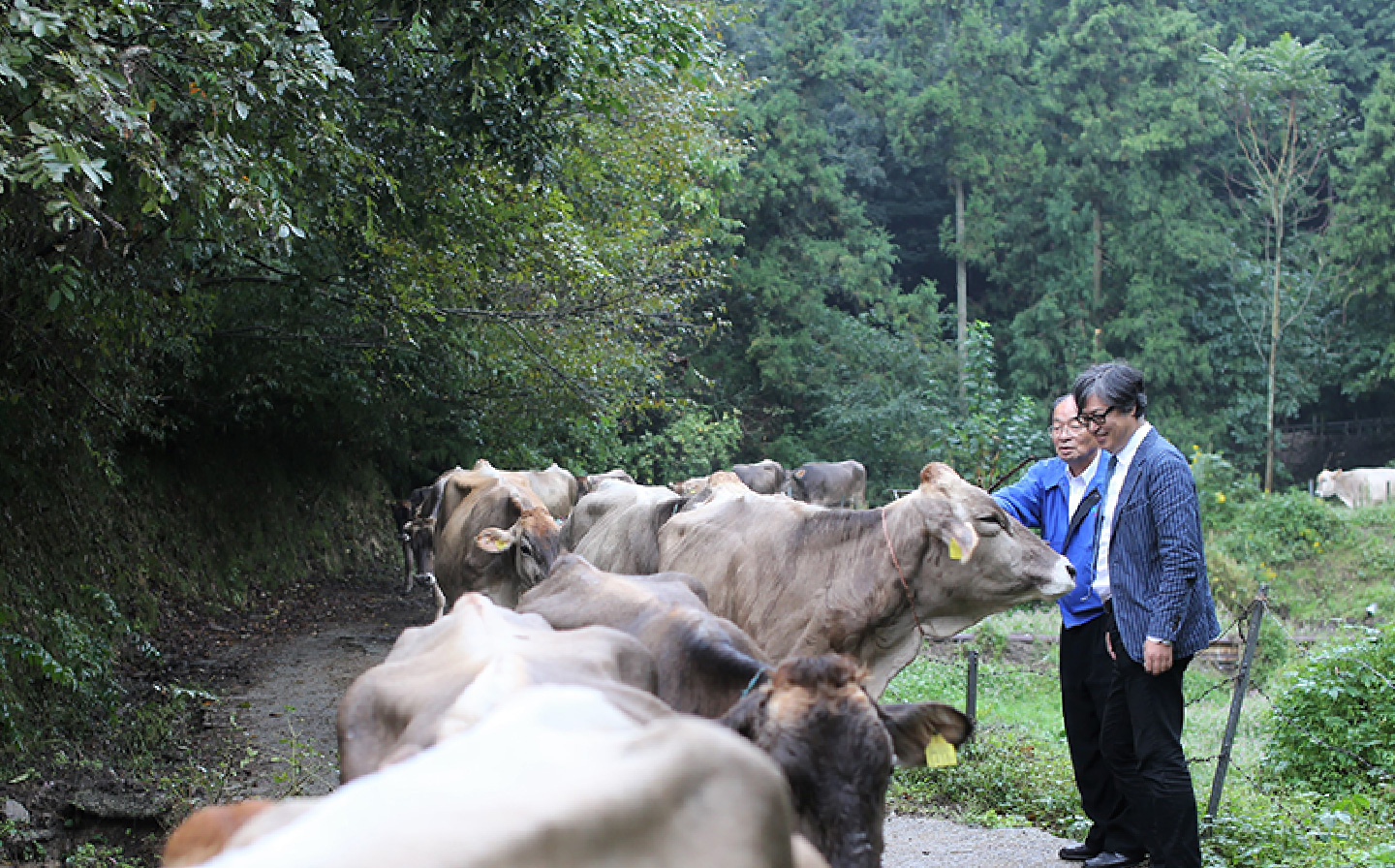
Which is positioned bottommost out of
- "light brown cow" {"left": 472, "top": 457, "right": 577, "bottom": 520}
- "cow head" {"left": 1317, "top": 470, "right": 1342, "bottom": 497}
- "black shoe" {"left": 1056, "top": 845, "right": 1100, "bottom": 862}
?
"cow head" {"left": 1317, "top": 470, "right": 1342, "bottom": 497}

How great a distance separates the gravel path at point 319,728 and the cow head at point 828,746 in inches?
106

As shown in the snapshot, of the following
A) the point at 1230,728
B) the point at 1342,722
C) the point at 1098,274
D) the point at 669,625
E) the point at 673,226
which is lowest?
the point at 1098,274

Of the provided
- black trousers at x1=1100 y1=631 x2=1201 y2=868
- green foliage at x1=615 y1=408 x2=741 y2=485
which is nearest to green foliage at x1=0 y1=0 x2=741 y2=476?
black trousers at x1=1100 y1=631 x2=1201 y2=868

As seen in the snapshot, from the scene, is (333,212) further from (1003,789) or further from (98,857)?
(1003,789)

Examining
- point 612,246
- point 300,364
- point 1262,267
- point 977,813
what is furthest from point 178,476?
point 1262,267

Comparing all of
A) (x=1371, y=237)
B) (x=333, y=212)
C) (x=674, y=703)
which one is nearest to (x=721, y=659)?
(x=674, y=703)

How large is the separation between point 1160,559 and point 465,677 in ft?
9.15

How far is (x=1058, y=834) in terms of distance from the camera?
5695mm

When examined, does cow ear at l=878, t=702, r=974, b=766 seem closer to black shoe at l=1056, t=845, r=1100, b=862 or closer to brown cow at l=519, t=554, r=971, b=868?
brown cow at l=519, t=554, r=971, b=868

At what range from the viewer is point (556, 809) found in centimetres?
144

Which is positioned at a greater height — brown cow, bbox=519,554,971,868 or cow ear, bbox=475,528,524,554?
brown cow, bbox=519,554,971,868

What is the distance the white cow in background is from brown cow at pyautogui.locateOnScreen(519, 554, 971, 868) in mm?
23814

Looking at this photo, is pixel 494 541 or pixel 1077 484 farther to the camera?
pixel 494 541

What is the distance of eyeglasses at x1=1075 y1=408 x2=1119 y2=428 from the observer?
4516mm
